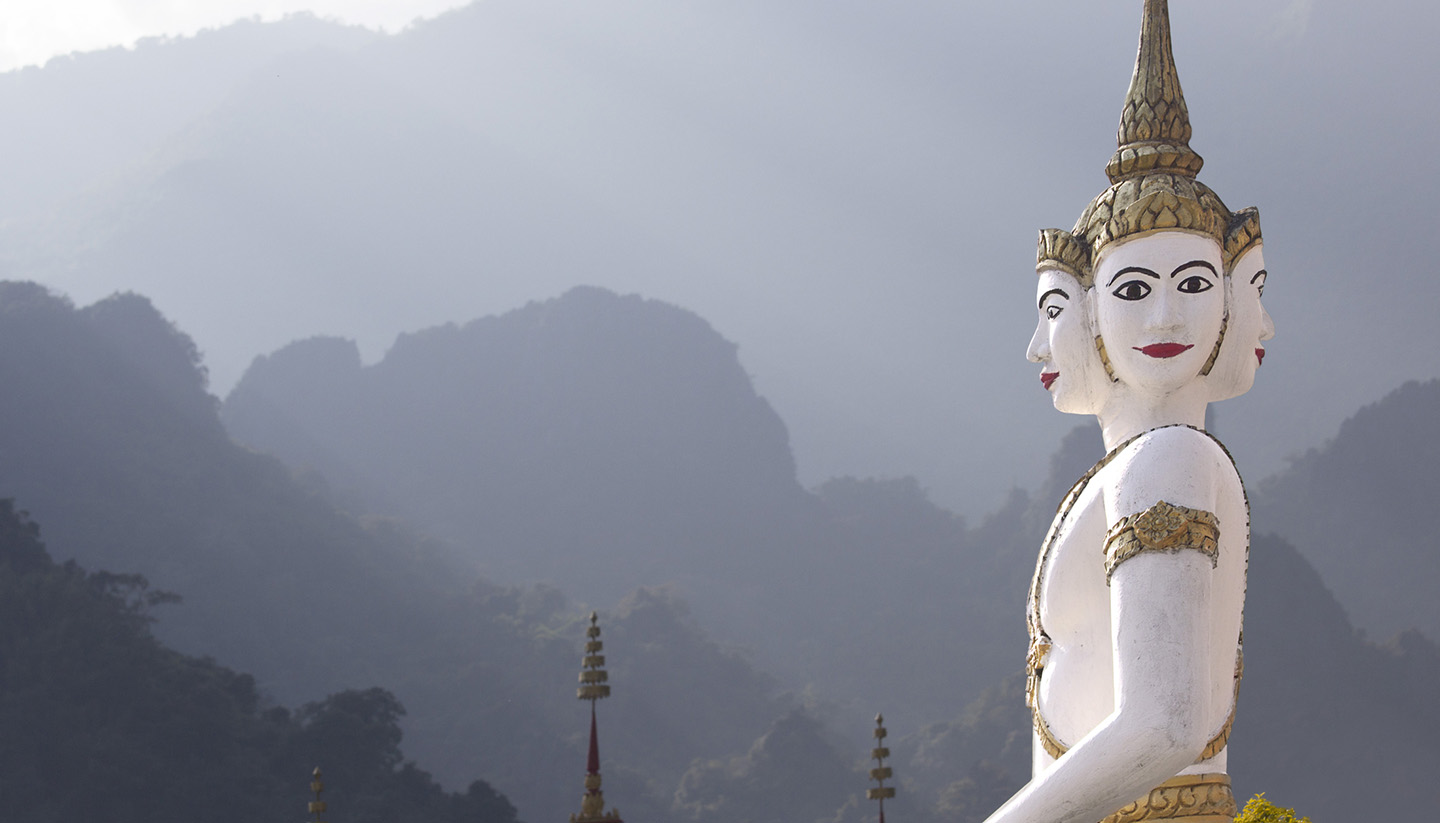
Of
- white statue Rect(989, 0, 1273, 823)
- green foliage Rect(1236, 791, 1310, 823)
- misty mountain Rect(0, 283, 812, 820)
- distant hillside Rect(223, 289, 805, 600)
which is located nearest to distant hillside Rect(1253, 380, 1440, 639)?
misty mountain Rect(0, 283, 812, 820)

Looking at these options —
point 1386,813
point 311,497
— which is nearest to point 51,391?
point 311,497

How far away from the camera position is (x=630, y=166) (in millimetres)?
73500

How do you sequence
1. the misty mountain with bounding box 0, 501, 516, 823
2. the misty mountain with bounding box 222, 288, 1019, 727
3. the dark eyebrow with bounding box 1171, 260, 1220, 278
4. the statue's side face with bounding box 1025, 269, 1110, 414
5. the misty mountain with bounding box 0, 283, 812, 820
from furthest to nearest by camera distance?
the misty mountain with bounding box 222, 288, 1019, 727 → the misty mountain with bounding box 0, 283, 812, 820 → the misty mountain with bounding box 0, 501, 516, 823 → the statue's side face with bounding box 1025, 269, 1110, 414 → the dark eyebrow with bounding box 1171, 260, 1220, 278

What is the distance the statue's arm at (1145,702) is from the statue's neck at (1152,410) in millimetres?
434

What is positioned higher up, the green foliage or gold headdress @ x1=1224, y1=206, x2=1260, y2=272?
gold headdress @ x1=1224, y1=206, x2=1260, y2=272

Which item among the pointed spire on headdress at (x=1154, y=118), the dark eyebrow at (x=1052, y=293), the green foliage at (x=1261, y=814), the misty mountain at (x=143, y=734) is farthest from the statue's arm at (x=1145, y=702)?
the misty mountain at (x=143, y=734)

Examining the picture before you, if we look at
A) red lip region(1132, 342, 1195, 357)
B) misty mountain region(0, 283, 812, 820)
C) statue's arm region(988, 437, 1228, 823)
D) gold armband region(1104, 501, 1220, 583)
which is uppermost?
misty mountain region(0, 283, 812, 820)

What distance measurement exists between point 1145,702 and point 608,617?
41.5m

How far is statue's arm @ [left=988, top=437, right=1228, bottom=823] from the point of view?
3.10m

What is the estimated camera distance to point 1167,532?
3211 millimetres

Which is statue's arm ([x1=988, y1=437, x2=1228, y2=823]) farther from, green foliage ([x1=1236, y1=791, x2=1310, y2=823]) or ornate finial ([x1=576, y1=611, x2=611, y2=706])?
green foliage ([x1=1236, y1=791, x2=1310, y2=823])

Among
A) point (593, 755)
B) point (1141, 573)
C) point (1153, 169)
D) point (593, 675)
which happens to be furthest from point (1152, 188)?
point (593, 755)

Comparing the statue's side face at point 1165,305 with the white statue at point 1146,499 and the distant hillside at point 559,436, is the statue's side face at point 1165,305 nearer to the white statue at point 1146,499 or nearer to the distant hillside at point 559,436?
the white statue at point 1146,499

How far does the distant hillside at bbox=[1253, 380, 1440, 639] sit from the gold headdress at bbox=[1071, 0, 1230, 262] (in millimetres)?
41001
